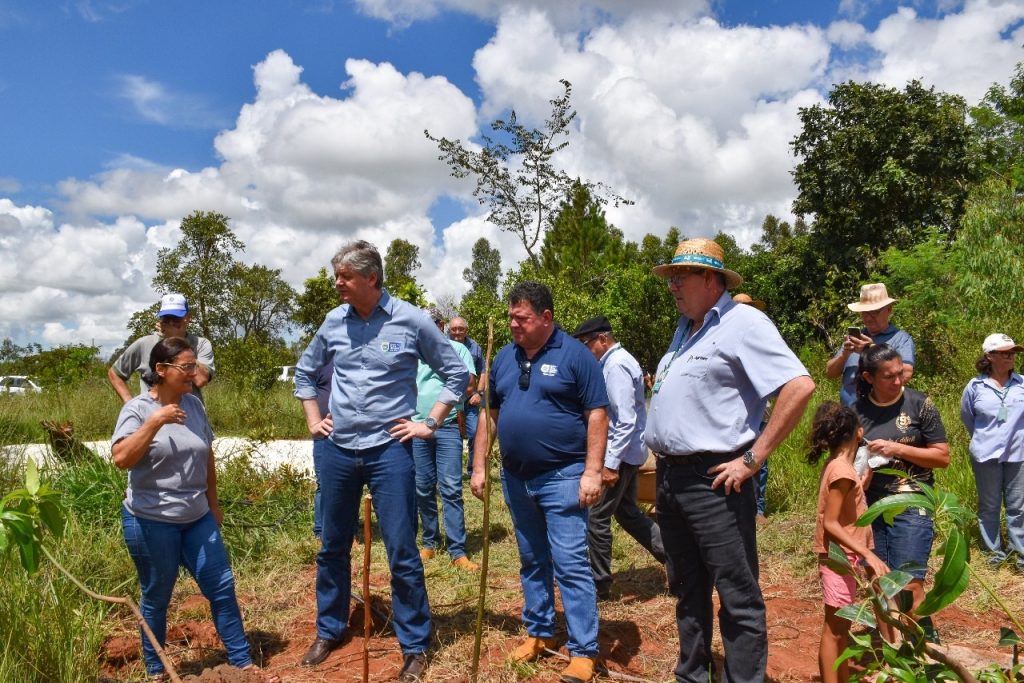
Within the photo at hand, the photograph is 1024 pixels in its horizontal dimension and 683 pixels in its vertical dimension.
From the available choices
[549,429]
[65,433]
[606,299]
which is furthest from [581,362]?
[606,299]

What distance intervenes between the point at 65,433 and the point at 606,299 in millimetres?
16198

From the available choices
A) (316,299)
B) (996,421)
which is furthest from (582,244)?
(996,421)

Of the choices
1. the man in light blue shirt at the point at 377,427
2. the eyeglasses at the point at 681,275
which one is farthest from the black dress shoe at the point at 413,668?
the eyeglasses at the point at 681,275

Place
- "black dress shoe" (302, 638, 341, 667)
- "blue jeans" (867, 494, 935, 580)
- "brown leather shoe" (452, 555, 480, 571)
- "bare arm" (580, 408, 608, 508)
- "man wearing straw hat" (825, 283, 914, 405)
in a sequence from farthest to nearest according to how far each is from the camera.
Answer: "brown leather shoe" (452, 555, 480, 571) < "man wearing straw hat" (825, 283, 914, 405) < "black dress shoe" (302, 638, 341, 667) < "bare arm" (580, 408, 608, 508) < "blue jeans" (867, 494, 935, 580)

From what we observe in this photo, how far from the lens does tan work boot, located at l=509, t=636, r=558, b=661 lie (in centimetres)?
394

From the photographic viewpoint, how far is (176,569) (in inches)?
149

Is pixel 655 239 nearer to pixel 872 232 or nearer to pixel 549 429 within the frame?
pixel 872 232

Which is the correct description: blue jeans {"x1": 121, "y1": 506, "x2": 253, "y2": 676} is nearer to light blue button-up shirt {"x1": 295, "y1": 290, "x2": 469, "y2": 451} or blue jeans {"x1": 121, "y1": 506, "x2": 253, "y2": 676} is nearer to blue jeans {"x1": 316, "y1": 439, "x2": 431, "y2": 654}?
blue jeans {"x1": 316, "y1": 439, "x2": 431, "y2": 654}

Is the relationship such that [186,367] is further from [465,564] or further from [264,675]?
[465,564]

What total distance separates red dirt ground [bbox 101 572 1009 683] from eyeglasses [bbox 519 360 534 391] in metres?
1.39

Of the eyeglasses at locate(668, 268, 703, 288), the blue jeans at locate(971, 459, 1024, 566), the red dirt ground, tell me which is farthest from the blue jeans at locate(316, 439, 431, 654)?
the blue jeans at locate(971, 459, 1024, 566)

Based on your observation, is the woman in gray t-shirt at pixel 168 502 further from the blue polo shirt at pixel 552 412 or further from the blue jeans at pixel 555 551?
the blue polo shirt at pixel 552 412

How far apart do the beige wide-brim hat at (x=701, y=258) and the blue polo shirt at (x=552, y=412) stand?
2.39 feet

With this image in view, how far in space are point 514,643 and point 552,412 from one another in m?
1.37
